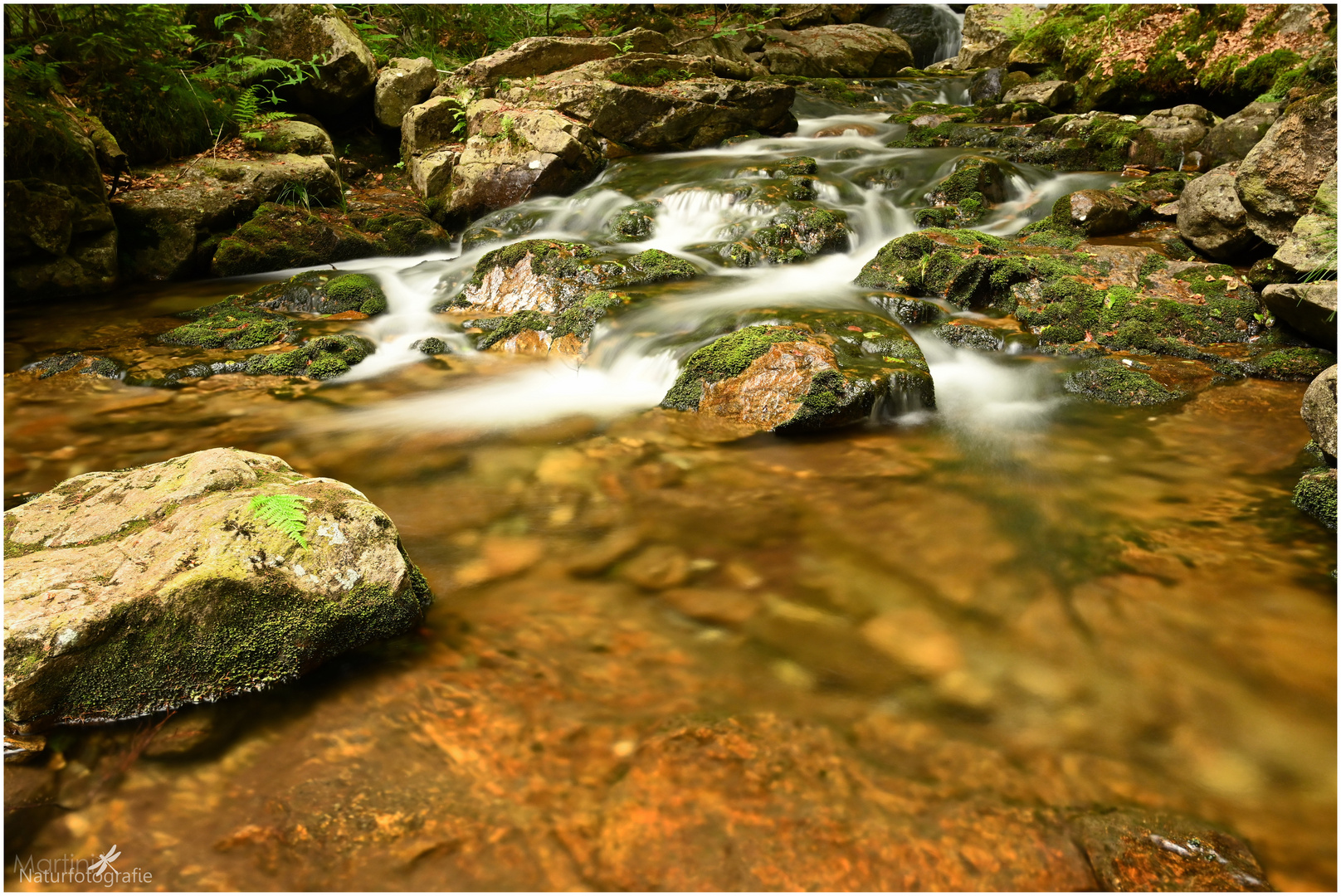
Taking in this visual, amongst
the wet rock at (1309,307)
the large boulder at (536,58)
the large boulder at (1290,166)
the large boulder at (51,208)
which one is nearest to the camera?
the wet rock at (1309,307)

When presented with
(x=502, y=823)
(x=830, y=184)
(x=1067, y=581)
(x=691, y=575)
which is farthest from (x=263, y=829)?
(x=830, y=184)

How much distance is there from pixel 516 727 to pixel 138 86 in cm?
1025

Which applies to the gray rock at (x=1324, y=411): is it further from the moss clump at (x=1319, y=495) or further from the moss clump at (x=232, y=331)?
the moss clump at (x=232, y=331)

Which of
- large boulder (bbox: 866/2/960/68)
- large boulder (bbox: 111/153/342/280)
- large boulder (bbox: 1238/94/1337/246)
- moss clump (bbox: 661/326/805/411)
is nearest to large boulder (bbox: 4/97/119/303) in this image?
large boulder (bbox: 111/153/342/280)

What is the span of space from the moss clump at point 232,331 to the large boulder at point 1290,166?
8.41 metres

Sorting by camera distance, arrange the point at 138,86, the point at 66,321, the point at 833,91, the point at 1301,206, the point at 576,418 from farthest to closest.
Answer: the point at 833,91 < the point at 138,86 < the point at 66,321 < the point at 1301,206 < the point at 576,418

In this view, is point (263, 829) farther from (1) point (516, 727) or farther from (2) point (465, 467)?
(2) point (465, 467)

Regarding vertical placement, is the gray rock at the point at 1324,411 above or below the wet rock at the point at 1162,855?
above

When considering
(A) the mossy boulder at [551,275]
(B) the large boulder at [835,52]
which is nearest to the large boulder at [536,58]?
(A) the mossy boulder at [551,275]

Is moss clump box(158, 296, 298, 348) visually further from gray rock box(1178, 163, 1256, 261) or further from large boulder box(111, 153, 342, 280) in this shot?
gray rock box(1178, 163, 1256, 261)

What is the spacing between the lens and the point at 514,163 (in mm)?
10125

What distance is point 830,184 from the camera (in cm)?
938

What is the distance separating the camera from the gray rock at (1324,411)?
360cm

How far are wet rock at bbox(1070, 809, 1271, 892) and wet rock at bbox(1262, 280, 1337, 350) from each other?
449 cm
